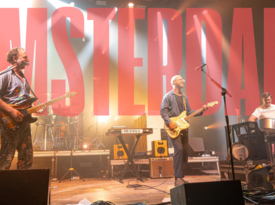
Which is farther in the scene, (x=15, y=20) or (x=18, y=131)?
(x=15, y=20)

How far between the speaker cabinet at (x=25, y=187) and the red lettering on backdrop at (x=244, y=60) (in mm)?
6045

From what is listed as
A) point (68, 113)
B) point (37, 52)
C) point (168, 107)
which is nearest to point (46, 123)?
point (68, 113)

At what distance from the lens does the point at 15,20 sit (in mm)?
6051

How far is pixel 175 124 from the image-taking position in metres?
3.51

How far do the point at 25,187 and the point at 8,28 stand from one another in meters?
5.84

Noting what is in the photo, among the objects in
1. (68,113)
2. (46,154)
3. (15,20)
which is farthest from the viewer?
(68,113)

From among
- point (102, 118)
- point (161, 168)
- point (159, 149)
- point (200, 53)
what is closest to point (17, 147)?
point (161, 168)

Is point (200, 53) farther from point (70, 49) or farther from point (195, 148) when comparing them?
point (70, 49)

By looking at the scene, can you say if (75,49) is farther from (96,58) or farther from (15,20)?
(15,20)

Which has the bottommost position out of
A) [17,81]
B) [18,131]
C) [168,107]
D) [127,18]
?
[18,131]

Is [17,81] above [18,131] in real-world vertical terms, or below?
above

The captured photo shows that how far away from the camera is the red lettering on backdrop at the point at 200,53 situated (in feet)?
23.4

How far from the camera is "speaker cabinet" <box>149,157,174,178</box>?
525cm

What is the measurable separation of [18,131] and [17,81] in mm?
592
